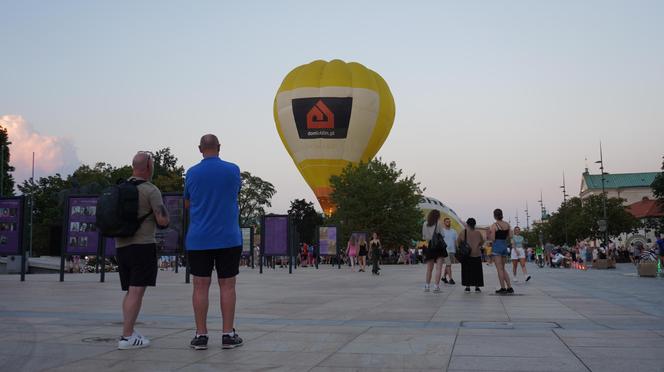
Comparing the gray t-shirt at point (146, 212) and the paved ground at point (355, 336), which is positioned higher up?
the gray t-shirt at point (146, 212)

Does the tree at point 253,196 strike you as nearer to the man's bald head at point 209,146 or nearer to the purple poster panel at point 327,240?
the purple poster panel at point 327,240

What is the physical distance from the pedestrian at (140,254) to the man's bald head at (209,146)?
59cm

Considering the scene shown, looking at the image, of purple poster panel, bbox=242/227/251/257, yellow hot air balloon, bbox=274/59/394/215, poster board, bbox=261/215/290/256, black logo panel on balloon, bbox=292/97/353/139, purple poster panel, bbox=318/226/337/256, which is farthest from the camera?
yellow hot air balloon, bbox=274/59/394/215

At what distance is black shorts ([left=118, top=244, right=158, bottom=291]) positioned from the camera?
585 cm

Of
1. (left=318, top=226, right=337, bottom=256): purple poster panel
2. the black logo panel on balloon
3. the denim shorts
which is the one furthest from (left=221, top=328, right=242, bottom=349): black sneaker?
the black logo panel on balloon

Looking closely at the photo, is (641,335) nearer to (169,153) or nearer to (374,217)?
(374,217)

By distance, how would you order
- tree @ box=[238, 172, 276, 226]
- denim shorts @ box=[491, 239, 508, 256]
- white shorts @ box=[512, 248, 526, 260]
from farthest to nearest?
1. tree @ box=[238, 172, 276, 226]
2. white shorts @ box=[512, 248, 526, 260]
3. denim shorts @ box=[491, 239, 508, 256]

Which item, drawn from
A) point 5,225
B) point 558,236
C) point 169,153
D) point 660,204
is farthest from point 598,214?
point 5,225

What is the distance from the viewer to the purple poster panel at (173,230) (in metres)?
17.7

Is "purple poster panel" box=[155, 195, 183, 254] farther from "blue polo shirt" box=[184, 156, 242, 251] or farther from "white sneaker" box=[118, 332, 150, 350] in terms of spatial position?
"white sneaker" box=[118, 332, 150, 350]

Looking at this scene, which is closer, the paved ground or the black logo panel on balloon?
Result: the paved ground

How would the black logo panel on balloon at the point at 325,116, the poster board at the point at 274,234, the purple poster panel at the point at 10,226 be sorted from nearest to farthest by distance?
the purple poster panel at the point at 10,226, the poster board at the point at 274,234, the black logo panel on balloon at the point at 325,116

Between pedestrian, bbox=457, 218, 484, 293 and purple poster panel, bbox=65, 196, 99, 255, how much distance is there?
415 inches

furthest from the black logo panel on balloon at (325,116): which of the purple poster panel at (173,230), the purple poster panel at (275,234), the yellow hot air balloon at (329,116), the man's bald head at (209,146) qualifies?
the man's bald head at (209,146)
